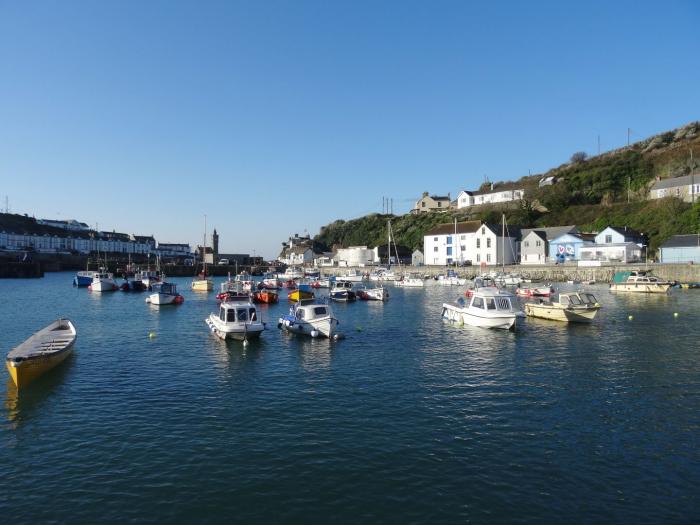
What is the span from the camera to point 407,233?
173 meters

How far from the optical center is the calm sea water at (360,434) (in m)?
13.0

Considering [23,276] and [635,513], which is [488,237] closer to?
[635,513]

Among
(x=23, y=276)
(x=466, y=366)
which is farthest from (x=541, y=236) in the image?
(x=23, y=276)

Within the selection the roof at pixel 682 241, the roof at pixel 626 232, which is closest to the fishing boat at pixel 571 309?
the roof at pixel 682 241

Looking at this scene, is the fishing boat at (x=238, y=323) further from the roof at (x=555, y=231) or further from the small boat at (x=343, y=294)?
the roof at (x=555, y=231)

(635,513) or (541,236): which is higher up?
(541,236)

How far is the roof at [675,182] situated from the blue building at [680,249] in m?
30.8

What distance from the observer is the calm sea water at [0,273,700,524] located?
13.0 m

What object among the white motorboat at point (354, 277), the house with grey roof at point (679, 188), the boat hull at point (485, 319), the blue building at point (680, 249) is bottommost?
the boat hull at point (485, 319)

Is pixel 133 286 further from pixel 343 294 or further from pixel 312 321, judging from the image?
pixel 312 321

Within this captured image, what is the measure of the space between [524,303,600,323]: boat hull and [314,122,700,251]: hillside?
75.5 meters

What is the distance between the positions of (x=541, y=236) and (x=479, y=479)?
113507 mm

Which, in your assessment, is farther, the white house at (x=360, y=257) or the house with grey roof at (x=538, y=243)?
the white house at (x=360, y=257)

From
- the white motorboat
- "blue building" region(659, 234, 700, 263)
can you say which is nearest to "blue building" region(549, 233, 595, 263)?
"blue building" region(659, 234, 700, 263)
